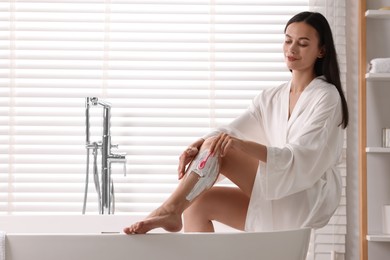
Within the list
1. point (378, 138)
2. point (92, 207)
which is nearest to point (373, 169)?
point (378, 138)

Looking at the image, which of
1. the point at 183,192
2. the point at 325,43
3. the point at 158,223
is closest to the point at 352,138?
the point at 325,43

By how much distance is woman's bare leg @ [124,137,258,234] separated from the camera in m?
2.63

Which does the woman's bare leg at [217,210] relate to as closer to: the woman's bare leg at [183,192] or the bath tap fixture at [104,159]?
the woman's bare leg at [183,192]

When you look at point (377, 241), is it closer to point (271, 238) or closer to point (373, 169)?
point (373, 169)

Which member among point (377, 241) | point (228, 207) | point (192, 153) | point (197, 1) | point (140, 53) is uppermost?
point (197, 1)

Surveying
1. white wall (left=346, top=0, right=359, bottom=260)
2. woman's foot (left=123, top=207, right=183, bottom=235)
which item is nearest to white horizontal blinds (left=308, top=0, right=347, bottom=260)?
white wall (left=346, top=0, right=359, bottom=260)

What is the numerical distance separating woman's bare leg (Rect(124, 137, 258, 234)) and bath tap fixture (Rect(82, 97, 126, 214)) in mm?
937

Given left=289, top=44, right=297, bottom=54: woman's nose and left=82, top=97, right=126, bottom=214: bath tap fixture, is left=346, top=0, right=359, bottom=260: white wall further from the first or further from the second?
left=82, top=97, right=126, bottom=214: bath tap fixture

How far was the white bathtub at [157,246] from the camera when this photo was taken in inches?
101

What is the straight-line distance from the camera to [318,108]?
10.0ft

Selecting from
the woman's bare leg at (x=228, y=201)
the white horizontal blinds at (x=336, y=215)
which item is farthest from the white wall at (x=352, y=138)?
the woman's bare leg at (x=228, y=201)

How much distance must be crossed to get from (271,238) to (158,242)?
0.41 metres

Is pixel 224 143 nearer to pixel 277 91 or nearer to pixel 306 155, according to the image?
pixel 306 155

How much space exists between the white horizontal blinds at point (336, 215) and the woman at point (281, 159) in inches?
35.2
